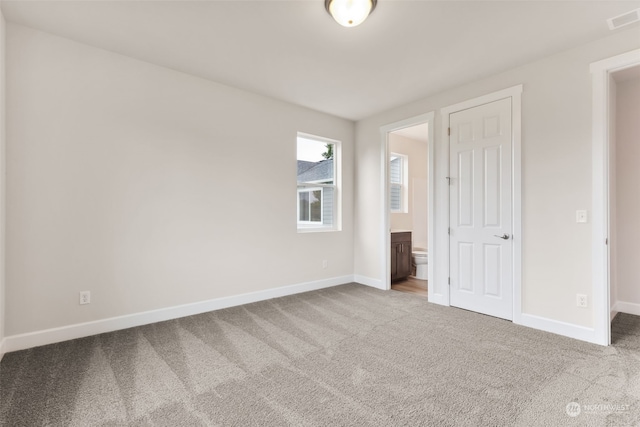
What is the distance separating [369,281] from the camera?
4.74 metres

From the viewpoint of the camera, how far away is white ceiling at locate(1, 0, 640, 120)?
2229mm

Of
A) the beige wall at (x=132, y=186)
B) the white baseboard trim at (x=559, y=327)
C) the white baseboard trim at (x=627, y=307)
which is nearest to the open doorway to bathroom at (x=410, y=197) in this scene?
the white baseboard trim at (x=559, y=327)

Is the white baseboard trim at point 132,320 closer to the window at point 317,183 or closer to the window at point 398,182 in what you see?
the window at point 317,183

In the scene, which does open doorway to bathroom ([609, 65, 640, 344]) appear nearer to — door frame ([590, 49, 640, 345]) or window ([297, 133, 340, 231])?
door frame ([590, 49, 640, 345])

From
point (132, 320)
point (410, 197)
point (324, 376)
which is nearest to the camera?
point (324, 376)

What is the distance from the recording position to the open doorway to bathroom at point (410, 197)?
17.3 feet

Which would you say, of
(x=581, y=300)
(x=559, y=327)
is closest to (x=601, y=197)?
(x=581, y=300)

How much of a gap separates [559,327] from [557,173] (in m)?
1.49

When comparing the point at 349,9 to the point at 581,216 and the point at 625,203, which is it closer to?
the point at 581,216

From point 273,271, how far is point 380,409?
100 inches

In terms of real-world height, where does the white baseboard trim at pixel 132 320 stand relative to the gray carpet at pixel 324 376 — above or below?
above

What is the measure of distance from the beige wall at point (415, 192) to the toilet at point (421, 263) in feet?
2.26

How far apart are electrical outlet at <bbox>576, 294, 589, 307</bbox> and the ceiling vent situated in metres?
2.34

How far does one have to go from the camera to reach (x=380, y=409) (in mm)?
1729
